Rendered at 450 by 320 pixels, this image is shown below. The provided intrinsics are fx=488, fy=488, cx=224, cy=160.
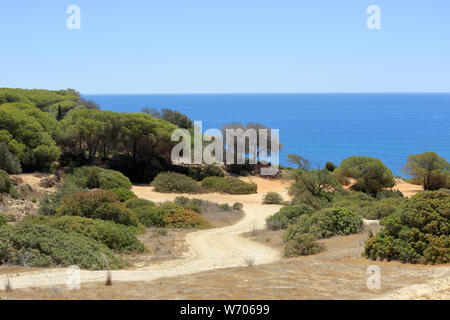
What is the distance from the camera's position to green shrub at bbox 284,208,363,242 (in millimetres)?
16219

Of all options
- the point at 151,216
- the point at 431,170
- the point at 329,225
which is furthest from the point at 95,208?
the point at 431,170

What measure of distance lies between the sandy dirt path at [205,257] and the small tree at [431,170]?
48.4ft

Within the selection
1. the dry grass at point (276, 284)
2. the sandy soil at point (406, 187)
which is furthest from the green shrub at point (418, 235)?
the sandy soil at point (406, 187)

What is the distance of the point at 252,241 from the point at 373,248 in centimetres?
647

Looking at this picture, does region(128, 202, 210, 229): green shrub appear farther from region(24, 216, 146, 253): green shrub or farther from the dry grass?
the dry grass

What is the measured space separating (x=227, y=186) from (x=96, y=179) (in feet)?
29.5

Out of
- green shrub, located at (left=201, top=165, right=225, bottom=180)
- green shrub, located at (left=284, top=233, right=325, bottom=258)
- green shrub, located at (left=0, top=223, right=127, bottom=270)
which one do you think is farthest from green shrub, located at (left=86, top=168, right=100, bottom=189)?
green shrub, located at (left=284, top=233, right=325, bottom=258)

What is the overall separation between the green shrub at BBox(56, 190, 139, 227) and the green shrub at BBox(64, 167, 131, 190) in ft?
34.0

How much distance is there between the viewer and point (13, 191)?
24.3m

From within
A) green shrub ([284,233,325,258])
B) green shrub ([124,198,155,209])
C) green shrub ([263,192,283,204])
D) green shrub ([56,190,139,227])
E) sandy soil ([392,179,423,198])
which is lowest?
sandy soil ([392,179,423,198])

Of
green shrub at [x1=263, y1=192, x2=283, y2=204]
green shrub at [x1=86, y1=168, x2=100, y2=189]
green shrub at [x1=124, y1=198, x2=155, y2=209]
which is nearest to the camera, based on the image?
green shrub at [x1=124, y1=198, x2=155, y2=209]

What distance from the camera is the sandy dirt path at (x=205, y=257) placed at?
381 inches

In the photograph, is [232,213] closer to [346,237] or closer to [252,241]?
[252,241]
